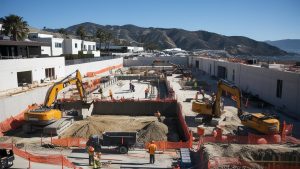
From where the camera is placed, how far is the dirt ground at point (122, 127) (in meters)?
22.0

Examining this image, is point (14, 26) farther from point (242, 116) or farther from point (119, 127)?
point (242, 116)

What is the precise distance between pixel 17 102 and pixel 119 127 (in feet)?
32.0

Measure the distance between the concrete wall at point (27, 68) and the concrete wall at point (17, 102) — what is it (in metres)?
5.82

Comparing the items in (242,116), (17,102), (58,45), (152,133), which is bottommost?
(152,133)

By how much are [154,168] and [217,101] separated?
10.2 meters

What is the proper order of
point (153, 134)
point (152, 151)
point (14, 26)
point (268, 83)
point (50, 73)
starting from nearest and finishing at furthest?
point (152, 151), point (153, 134), point (268, 83), point (50, 73), point (14, 26)

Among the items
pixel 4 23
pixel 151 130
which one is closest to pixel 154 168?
pixel 151 130

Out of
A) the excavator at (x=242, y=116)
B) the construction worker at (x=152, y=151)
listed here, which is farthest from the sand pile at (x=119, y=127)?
the construction worker at (x=152, y=151)

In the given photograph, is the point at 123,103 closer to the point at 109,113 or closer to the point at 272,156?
the point at 109,113

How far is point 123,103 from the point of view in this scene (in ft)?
100

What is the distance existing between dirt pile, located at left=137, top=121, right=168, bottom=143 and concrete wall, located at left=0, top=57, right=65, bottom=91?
2062 centimetres

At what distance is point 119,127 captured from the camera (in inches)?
994

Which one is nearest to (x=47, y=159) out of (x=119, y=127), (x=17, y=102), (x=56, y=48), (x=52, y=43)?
(x=119, y=127)

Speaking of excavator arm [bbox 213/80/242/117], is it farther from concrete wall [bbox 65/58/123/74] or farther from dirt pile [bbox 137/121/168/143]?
concrete wall [bbox 65/58/123/74]
